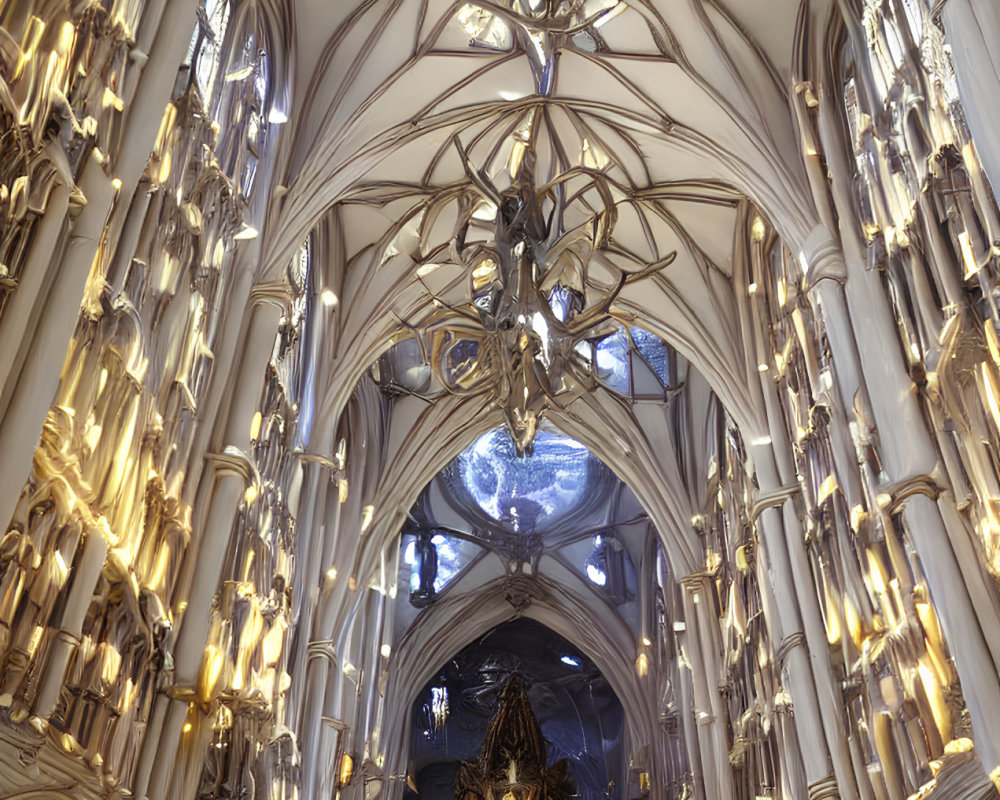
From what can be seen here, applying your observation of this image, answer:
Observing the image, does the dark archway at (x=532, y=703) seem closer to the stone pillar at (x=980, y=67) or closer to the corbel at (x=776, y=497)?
the corbel at (x=776, y=497)

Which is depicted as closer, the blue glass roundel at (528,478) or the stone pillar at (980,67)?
the stone pillar at (980,67)

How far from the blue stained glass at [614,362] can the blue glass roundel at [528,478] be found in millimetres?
4320

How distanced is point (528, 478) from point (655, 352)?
257 inches

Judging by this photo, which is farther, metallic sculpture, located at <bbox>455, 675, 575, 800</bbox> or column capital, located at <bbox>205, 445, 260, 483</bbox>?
metallic sculpture, located at <bbox>455, 675, 575, 800</bbox>

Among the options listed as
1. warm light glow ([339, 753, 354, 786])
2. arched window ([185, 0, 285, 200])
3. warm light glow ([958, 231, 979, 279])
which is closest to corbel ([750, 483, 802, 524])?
warm light glow ([958, 231, 979, 279])

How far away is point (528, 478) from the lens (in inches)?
1014

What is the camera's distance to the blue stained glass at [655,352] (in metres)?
19.6

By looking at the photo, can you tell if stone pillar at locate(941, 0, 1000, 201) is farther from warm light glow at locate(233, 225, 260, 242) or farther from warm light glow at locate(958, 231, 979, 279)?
warm light glow at locate(233, 225, 260, 242)

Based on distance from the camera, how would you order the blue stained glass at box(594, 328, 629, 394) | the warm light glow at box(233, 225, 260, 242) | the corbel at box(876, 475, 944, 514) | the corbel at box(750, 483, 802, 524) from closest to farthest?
the corbel at box(876, 475, 944, 514) → the warm light glow at box(233, 225, 260, 242) → the corbel at box(750, 483, 802, 524) → the blue stained glass at box(594, 328, 629, 394)

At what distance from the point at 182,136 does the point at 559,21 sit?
5.12m

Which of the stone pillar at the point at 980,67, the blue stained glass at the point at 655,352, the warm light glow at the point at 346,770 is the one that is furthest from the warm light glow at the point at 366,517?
the stone pillar at the point at 980,67

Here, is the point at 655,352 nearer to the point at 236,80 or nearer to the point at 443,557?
the point at 443,557

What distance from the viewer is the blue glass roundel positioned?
25.1 meters

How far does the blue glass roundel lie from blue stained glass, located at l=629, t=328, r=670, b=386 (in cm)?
490
